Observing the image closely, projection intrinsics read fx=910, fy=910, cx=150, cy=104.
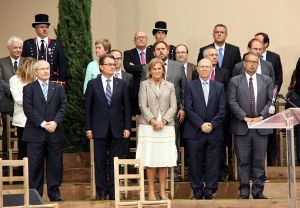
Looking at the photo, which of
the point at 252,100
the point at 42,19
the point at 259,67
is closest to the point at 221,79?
the point at 259,67

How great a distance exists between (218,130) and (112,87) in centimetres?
122

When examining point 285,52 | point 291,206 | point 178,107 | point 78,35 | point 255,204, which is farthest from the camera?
point 285,52

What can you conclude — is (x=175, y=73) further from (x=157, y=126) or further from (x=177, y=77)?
(x=157, y=126)

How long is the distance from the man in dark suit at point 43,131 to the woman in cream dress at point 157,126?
0.86 metres

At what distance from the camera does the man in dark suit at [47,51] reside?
10.4 meters

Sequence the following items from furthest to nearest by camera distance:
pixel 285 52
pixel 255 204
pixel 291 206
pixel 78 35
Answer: pixel 285 52, pixel 78 35, pixel 255 204, pixel 291 206

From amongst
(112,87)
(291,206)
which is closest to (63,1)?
(112,87)

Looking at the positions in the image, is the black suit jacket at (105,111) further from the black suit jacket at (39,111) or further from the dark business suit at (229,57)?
the dark business suit at (229,57)

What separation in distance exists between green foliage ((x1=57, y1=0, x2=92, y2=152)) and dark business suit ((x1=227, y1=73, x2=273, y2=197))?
6.96ft

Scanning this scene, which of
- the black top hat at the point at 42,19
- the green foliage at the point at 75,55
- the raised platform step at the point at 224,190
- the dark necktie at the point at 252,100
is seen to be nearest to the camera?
the dark necktie at the point at 252,100

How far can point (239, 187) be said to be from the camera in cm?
Answer: 966

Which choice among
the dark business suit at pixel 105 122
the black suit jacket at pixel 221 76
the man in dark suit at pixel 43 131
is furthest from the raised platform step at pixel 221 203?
the black suit jacket at pixel 221 76

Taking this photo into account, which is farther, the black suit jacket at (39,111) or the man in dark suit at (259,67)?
the man in dark suit at (259,67)

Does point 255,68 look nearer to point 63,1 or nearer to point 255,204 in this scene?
point 255,204
